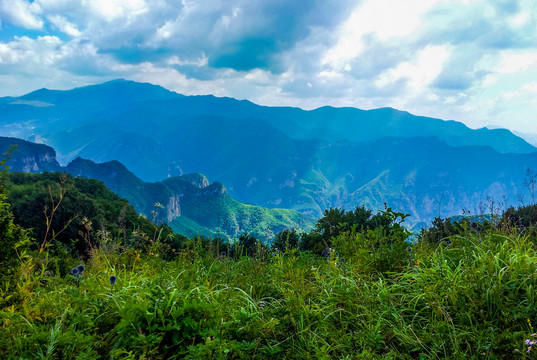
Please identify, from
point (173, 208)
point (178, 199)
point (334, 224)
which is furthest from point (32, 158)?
point (334, 224)

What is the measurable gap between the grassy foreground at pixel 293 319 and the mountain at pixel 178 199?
13734cm

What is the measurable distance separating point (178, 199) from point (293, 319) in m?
168

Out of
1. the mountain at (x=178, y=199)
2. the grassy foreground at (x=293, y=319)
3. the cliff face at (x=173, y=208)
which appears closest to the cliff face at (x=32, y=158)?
the mountain at (x=178, y=199)

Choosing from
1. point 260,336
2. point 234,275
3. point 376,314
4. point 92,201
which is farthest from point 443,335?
point 92,201

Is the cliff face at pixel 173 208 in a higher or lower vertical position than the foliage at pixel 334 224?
lower

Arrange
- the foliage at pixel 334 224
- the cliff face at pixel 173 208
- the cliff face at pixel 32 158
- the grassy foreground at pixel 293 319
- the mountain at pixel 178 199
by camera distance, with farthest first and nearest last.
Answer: the cliff face at pixel 32 158, the mountain at pixel 178 199, the cliff face at pixel 173 208, the foliage at pixel 334 224, the grassy foreground at pixel 293 319

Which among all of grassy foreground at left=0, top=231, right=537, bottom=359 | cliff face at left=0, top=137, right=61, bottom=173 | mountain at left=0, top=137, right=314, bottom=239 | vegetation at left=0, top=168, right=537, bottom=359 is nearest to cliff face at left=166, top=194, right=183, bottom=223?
mountain at left=0, top=137, right=314, bottom=239

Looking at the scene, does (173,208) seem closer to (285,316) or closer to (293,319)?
(285,316)

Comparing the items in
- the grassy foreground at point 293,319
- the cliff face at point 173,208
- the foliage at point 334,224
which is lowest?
the cliff face at point 173,208

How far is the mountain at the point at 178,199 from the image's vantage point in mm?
150625

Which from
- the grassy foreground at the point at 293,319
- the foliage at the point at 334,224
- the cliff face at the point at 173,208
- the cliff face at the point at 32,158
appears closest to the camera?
the grassy foreground at the point at 293,319

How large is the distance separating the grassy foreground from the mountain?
451 feet

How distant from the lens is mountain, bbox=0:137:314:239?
151 meters

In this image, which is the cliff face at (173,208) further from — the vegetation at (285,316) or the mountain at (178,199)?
the vegetation at (285,316)
